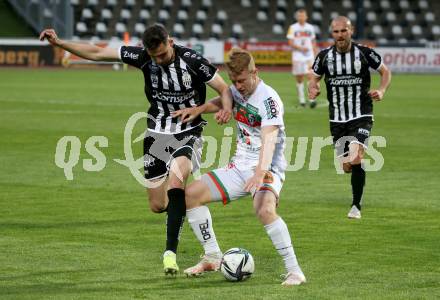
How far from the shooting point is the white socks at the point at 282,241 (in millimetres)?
7543

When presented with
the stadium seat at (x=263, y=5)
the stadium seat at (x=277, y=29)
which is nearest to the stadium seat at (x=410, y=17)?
the stadium seat at (x=277, y=29)

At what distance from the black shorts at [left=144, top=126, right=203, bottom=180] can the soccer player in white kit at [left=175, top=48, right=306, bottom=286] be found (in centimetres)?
42

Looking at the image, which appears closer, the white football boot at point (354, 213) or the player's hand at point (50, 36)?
the player's hand at point (50, 36)

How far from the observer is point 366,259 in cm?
865

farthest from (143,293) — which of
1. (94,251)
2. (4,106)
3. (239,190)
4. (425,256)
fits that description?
(4,106)

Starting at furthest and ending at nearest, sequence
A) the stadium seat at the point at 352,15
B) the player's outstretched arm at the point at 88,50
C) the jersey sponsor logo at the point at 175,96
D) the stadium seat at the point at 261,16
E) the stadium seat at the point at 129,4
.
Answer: the stadium seat at the point at 129,4 → the stadium seat at the point at 352,15 → the stadium seat at the point at 261,16 → the player's outstretched arm at the point at 88,50 → the jersey sponsor logo at the point at 175,96

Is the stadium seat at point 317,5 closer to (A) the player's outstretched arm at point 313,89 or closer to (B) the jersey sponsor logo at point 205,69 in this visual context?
(A) the player's outstretched arm at point 313,89

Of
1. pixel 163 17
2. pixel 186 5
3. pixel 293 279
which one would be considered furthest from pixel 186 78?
pixel 186 5

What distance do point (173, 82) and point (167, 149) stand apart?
586 millimetres

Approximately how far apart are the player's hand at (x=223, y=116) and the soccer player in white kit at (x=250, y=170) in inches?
7.2

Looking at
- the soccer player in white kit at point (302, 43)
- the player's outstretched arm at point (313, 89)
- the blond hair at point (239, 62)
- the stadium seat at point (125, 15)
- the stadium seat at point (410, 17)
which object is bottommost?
the stadium seat at point (125, 15)

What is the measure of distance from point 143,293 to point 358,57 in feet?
17.2

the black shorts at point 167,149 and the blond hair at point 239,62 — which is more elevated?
the blond hair at point 239,62

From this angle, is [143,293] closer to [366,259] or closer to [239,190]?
[239,190]
